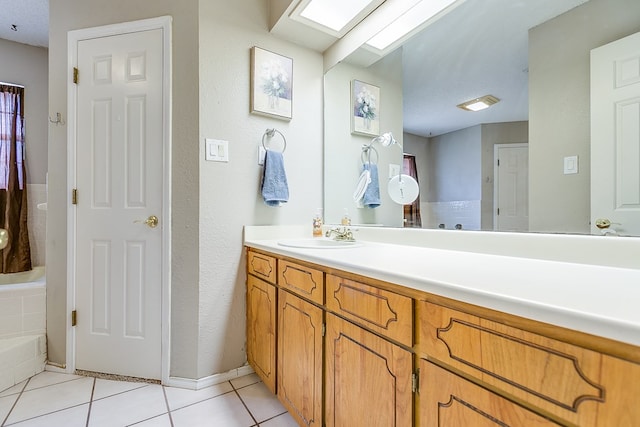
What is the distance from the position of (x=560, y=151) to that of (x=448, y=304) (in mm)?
748

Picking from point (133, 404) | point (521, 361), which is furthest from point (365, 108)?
point (133, 404)

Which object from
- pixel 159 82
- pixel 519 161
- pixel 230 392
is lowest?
pixel 230 392

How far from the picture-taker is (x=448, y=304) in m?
0.63

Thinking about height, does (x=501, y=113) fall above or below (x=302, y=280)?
above

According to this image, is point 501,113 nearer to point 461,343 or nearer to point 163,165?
point 461,343

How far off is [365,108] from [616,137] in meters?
1.23

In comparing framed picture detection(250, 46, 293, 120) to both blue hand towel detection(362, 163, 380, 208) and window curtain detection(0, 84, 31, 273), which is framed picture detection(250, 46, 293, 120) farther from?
window curtain detection(0, 84, 31, 273)

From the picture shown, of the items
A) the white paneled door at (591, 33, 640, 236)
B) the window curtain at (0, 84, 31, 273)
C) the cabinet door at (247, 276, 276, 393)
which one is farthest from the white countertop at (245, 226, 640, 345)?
the window curtain at (0, 84, 31, 273)

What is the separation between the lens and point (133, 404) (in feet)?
4.80

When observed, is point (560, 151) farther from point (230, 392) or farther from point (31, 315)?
point (31, 315)

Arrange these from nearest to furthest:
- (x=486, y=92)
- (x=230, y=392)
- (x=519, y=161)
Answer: (x=519, y=161) → (x=486, y=92) → (x=230, y=392)

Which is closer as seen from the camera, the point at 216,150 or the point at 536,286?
the point at 536,286

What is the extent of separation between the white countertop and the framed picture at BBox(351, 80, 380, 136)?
3.44 feet

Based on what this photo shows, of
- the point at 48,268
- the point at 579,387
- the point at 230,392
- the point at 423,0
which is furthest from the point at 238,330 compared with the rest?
the point at 423,0
